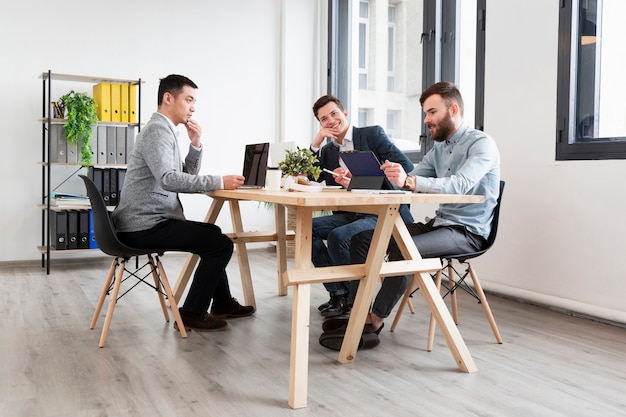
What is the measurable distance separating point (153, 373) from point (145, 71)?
3.73 metres

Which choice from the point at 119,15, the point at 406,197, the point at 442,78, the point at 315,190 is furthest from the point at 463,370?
the point at 119,15

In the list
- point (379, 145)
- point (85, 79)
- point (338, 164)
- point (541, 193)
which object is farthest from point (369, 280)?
point (85, 79)

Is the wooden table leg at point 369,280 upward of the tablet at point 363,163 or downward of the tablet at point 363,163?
downward

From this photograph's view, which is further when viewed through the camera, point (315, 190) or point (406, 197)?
point (315, 190)

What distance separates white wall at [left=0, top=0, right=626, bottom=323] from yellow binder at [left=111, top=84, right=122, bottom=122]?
18.3 inches

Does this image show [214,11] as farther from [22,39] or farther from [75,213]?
[75,213]

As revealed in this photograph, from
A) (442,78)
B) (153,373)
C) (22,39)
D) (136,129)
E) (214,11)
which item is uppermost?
(214,11)

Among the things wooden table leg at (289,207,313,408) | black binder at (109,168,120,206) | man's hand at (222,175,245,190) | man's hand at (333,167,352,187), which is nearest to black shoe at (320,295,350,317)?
man's hand at (333,167,352,187)

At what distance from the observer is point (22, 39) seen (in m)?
4.98

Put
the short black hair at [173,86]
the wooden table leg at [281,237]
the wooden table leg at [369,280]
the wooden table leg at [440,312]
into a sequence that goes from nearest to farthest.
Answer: the wooden table leg at [369,280]
the wooden table leg at [440,312]
the short black hair at [173,86]
the wooden table leg at [281,237]

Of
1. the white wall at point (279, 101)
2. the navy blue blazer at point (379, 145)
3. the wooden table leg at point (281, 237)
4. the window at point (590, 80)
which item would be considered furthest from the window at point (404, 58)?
the wooden table leg at point (281, 237)

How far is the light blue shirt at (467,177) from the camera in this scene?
249 centimetres

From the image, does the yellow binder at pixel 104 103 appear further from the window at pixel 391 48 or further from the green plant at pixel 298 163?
the green plant at pixel 298 163

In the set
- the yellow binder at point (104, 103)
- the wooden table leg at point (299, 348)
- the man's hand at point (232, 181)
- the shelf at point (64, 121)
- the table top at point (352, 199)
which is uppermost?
the yellow binder at point (104, 103)
